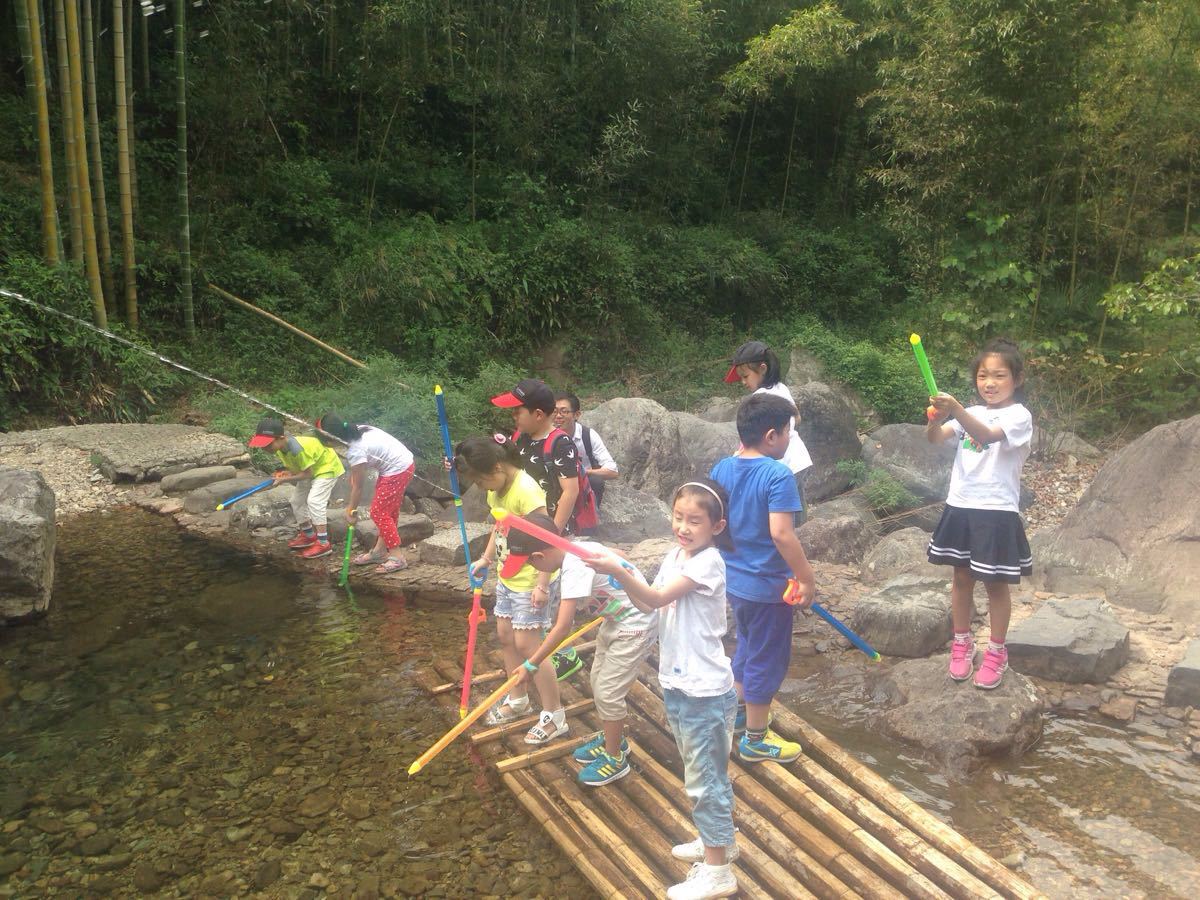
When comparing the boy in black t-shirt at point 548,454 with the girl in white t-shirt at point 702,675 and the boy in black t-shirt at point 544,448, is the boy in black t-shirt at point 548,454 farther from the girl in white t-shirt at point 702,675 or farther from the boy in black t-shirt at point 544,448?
the girl in white t-shirt at point 702,675

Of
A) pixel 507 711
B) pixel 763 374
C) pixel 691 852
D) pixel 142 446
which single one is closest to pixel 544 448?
pixel 763 374

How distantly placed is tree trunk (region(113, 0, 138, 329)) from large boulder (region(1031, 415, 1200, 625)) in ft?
32.6

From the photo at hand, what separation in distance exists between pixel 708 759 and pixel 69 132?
9660 millimetres

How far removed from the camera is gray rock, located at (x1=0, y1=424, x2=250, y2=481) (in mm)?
7973

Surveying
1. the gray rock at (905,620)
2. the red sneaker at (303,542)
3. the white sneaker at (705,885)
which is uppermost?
the white sneaker at (705,885)

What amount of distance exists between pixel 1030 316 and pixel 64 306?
1054 centimetres

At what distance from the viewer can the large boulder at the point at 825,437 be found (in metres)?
8.45

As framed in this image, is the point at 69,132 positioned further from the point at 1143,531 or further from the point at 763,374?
the point at 1143,531

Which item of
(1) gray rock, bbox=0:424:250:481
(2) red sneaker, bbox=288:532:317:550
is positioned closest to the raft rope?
(1) gray rock, bbox=0:424:250:481

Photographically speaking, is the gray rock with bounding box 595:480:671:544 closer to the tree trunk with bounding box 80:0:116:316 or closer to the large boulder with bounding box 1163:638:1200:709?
the large boulder with bounding box 1163:638:1200:709

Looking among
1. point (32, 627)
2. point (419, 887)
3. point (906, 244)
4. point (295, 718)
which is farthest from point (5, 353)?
point (906, 244)

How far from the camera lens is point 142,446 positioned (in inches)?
325

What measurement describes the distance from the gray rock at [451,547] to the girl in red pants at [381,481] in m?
0.18

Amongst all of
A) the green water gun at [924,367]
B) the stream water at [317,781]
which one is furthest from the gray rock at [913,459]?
the green water gun at [924,367]
